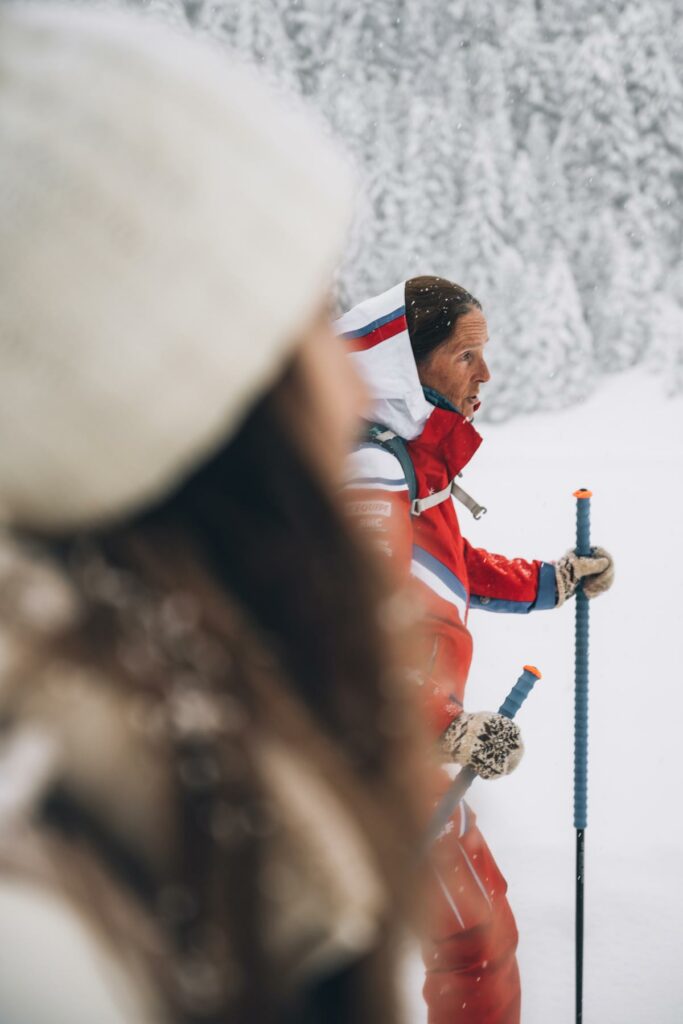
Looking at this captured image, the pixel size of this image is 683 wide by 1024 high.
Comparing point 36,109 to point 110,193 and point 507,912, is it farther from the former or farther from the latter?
point 507,912

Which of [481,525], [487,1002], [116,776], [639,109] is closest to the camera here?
[116,776]


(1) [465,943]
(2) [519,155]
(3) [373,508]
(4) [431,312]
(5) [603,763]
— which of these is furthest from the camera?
(2) [519,155]

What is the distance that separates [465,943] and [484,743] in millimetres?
570

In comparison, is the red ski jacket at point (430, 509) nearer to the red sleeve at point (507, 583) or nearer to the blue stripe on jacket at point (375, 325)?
the blue stripe on jacket at point (375, 325)

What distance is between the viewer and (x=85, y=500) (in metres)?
0.63

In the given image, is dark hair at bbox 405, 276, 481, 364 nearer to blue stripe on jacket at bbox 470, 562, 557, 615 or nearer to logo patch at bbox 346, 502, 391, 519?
logo patch at bbox 346, 502, 391, 519

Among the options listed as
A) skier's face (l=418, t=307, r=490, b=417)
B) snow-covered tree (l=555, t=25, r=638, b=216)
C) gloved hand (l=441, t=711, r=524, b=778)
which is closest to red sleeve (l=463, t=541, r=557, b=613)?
skier's face (l=418, t=307, r=490, b=417)

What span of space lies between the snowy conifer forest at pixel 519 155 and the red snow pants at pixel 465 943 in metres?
13.8

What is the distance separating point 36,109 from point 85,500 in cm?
31

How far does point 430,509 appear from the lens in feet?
7.74

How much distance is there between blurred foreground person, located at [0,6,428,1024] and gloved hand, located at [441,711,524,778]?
1.42 m

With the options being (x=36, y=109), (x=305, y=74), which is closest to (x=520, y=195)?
(x=305, y=74)

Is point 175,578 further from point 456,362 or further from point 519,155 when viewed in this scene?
point 519,155

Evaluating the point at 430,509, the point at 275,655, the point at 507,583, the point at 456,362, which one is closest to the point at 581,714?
the point at 507,583
